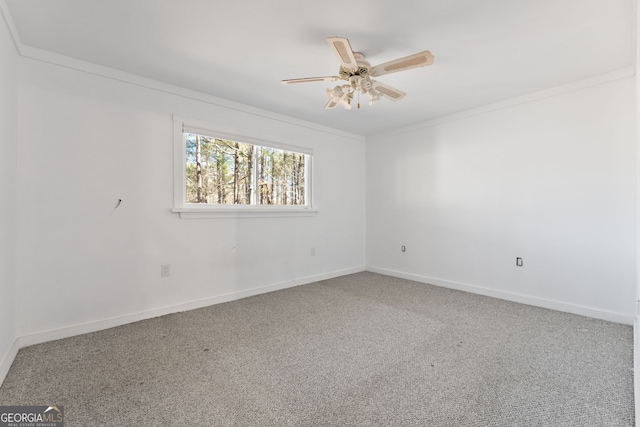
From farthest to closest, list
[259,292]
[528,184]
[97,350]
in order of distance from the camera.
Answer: [259,292], [528,184], [97,350]

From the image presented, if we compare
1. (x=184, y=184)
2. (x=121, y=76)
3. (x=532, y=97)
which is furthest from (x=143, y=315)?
(x=532, y=97)

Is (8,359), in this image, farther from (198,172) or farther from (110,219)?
(198,172)

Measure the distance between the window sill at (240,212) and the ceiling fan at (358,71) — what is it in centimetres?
165

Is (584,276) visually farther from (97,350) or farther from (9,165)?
(9,165)

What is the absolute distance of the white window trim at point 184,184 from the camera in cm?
302

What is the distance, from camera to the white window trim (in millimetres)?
3020

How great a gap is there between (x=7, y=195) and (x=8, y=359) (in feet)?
3.60

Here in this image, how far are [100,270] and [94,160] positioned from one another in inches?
38.5

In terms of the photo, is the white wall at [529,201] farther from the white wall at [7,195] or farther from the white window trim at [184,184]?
the white wall at [7,195]

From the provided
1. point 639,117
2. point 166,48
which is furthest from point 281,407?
point 639,117

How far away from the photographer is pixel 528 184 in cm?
323

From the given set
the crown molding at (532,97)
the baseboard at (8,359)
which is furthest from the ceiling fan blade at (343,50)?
the baseboard at (8,359)

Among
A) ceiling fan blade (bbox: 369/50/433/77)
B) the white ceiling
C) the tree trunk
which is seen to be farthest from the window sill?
ceiling fan blade (bbox: 369/50/433/77)

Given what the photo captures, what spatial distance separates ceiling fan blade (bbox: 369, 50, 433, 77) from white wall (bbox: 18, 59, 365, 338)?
1968 mm
